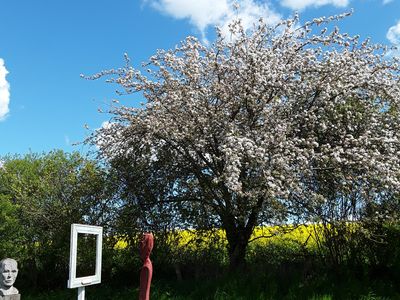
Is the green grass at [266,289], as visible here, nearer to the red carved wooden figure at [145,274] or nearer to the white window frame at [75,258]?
the white window frame at [75,258]

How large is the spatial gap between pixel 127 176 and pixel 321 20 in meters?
4.68

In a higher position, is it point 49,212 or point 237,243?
point 49,212

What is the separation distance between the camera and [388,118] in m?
9.77

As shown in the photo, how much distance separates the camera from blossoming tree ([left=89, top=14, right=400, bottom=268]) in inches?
330

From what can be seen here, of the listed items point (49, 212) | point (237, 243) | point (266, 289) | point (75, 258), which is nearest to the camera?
point (75, 258)

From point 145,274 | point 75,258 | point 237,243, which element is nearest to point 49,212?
point 237,243

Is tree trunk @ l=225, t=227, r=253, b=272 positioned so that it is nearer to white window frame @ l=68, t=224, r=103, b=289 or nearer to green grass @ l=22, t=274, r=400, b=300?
green grass @ l=22, t=274, r=400, b=300

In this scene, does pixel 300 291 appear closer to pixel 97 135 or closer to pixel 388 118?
pixel 388 118

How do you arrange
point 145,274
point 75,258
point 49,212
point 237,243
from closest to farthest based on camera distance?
1. point 145,274
2. point 75,258
3. point 237,243
4. point 49,212

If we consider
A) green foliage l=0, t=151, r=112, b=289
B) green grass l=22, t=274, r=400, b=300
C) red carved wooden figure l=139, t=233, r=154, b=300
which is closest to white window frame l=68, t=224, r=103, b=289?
red carved wooden figure l=139, t=233, r=154, b=300

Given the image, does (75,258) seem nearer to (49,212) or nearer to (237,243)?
(237,243)

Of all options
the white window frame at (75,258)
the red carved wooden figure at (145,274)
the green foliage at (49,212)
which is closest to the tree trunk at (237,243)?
the green foliage at (49,212)

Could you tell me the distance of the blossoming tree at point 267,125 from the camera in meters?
8.38

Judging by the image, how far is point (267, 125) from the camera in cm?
902
